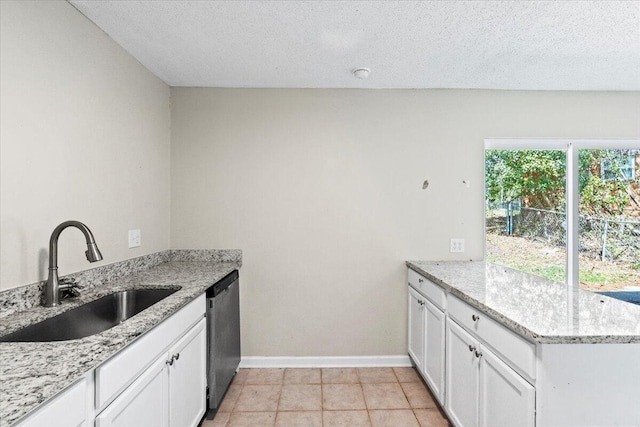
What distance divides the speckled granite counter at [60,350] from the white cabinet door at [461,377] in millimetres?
1429

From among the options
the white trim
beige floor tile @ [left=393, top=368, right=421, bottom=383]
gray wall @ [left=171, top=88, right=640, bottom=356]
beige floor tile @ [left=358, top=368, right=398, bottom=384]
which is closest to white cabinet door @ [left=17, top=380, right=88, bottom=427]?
gray wall @ [left=171, top=88, right=640, bottom=356]

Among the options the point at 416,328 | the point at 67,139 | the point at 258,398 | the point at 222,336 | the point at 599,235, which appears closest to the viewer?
the point at 67,139

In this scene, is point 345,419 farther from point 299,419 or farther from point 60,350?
point 60,350

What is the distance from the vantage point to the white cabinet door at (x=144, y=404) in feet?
3.85

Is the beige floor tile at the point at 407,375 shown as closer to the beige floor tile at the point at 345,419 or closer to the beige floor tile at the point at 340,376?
the beige floor tile at the point at 340,376

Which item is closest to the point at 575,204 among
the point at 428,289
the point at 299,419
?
the point at 428,289

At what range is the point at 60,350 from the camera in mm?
1052

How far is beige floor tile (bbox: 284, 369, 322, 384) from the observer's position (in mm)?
2705

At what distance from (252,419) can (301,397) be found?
1.27ft

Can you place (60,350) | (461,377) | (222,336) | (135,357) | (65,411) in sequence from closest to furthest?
(65,411) → (60,350) → (135,357) → (461,377) → (222,336)

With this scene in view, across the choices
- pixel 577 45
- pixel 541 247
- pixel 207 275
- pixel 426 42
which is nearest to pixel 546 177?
pixel 541 247

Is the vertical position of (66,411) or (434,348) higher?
(66,411)

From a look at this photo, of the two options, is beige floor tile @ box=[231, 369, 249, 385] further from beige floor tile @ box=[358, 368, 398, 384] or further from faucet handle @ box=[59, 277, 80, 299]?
faucet handle @ box=[59, 277, 80, 299]

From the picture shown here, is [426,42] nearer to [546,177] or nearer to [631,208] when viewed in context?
[546,177]
